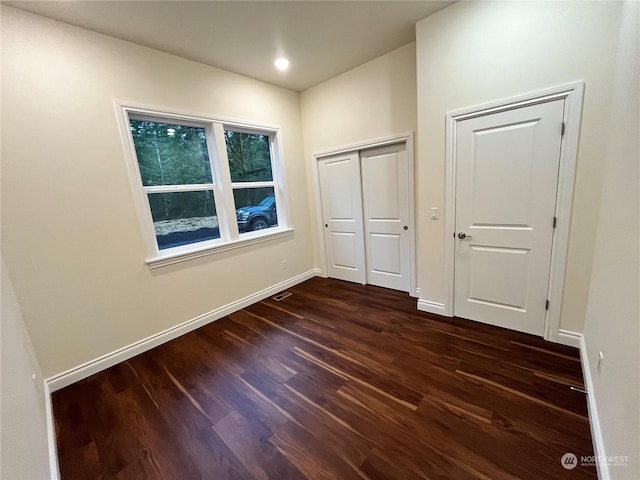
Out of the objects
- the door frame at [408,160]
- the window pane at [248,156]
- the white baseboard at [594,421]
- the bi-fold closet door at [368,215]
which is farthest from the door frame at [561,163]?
the window pane at [248,156]

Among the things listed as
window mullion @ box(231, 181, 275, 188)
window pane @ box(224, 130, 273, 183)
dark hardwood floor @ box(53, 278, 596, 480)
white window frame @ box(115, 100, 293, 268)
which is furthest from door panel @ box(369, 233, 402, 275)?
window pane @ box(224, 130, 273, 183)

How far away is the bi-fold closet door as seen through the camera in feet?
10.6

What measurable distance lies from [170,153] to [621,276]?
3541mm

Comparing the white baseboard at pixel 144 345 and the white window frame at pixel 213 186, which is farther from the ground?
the white window frame at pixel 213 186

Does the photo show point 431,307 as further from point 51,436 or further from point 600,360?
point 51,436

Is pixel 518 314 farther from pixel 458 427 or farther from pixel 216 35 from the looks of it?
pixel 216 35

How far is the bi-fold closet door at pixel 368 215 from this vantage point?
10.6 feet

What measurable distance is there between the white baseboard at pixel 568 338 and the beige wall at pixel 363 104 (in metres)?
2.38

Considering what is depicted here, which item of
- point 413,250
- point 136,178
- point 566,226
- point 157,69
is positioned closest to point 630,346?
point 566,226

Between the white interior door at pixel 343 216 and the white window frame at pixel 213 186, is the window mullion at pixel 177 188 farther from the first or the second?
the white interior door at pixel 343 216

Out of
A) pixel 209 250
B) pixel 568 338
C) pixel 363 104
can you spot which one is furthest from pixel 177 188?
pixel 568 338

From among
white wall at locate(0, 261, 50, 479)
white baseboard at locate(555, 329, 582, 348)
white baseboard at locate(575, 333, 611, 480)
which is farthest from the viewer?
white baseboard at locate(555, 329, 582, 348)

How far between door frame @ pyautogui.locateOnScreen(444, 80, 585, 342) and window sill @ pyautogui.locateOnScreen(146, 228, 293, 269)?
7.32 ft

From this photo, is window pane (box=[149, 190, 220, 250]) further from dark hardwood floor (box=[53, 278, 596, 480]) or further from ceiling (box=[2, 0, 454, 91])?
ceiling (box=[2, 0, 454, 91])
